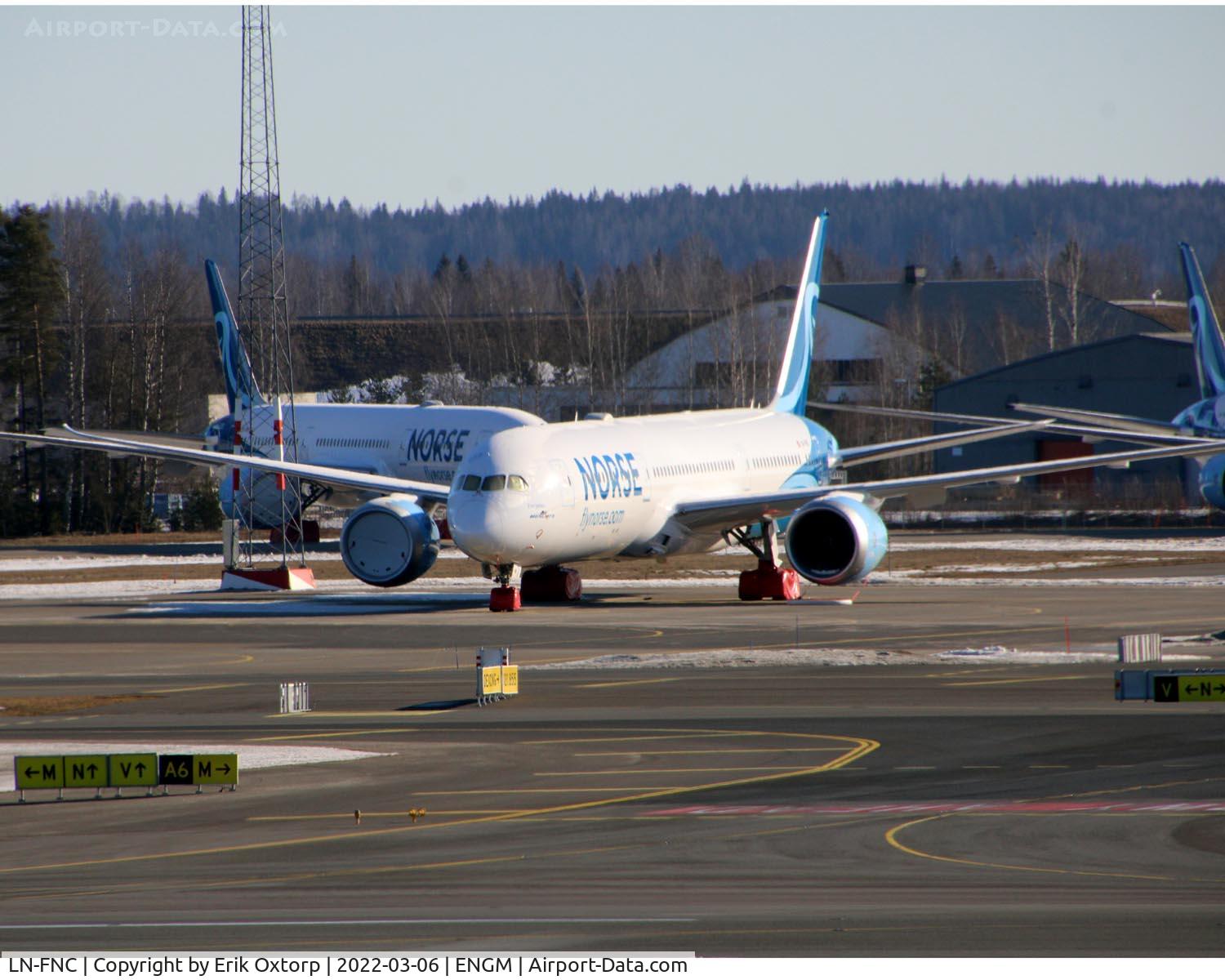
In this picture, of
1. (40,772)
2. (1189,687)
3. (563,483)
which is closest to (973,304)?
Answer: (563,483)

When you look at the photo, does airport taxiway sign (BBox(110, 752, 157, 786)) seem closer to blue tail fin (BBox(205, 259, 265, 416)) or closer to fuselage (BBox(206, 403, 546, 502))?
fuselage (BBox(206, 403, 546, 502))

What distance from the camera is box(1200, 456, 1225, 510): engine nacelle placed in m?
57.2

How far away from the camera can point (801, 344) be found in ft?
177

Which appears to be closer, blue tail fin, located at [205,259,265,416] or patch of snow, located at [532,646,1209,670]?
patch of snow, located at [532,646,1209,670]

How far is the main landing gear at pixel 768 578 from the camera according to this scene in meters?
42.6

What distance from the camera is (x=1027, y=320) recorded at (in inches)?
5037

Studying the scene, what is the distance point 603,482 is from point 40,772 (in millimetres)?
21431

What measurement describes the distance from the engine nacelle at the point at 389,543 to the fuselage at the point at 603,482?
2.58 m

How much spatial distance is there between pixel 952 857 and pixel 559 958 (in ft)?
15.8

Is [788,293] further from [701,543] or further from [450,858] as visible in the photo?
[450,858]

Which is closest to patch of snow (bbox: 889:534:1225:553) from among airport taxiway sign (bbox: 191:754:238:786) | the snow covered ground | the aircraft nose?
the snow covered ground

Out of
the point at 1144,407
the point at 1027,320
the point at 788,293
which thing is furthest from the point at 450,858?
the point at 1027,320

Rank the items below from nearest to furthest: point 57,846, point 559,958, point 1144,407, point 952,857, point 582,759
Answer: point 559,958 < point 952,857 < point 57,846 < point 582,759 < point 1144,407

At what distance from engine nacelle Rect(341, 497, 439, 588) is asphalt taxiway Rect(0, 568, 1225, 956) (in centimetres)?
687
